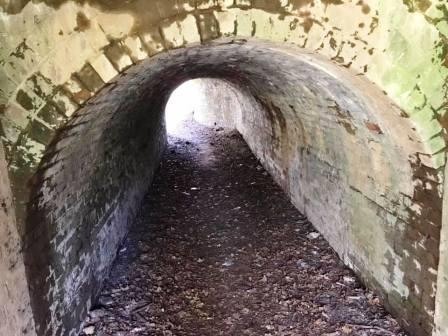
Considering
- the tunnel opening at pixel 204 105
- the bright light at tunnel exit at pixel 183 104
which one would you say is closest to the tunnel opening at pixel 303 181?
the tunnel opening at pixel 204 105

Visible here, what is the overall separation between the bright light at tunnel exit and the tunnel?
1238 centimetres

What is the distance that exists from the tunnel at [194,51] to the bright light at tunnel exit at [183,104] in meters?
12.4

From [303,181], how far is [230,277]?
7.36 feet

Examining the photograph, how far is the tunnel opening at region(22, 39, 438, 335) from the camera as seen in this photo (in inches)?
126

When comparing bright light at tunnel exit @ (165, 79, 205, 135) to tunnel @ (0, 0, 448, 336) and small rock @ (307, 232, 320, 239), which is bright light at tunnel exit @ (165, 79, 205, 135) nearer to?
small rock @ (307, 232, 320, 239)

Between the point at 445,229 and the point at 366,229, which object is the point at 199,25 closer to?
the point at 445,229

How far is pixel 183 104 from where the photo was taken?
19.6 metres

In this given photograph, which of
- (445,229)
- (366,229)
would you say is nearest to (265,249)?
(366,229)

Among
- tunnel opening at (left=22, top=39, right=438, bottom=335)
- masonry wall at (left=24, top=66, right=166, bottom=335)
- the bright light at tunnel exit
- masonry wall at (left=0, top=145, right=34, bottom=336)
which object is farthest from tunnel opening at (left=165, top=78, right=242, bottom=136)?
masonry wall at (left=0, top=145, right=34, bottom=336)

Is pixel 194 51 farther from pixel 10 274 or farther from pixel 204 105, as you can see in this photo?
pixel 204 105

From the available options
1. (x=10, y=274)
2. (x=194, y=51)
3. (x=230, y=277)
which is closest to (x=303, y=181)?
(x=230, y=277)

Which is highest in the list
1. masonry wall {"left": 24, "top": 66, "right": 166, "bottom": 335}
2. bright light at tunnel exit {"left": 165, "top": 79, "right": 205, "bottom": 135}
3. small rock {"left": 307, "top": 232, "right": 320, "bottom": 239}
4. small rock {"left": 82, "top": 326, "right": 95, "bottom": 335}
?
masonry wall {"left": 24, "top": 66, "right": 166, "bottom": 335}

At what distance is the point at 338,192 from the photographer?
17.1ft

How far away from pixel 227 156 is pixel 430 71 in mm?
8818
